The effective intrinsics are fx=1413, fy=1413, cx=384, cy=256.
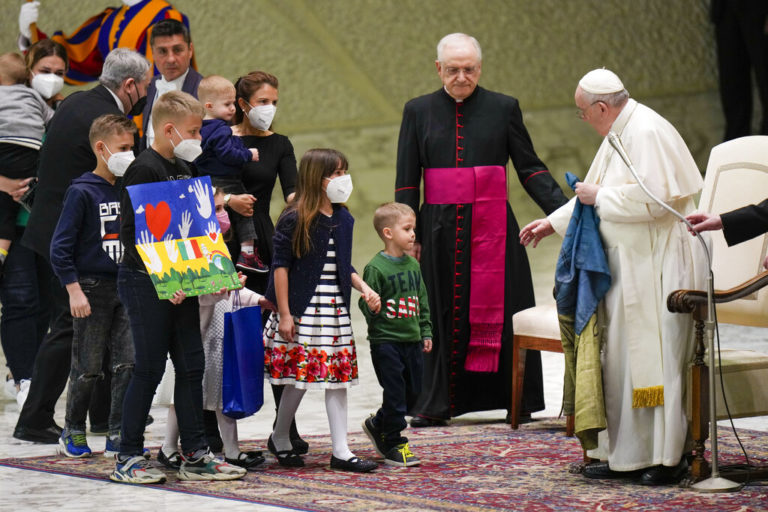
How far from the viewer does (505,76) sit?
12.8 m

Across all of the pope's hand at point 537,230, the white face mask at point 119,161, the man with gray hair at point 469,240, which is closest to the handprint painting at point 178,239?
the white face mask at point 119,161

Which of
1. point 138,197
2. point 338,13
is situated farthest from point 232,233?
point 338,13

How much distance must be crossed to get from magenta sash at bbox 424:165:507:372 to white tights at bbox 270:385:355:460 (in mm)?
1351

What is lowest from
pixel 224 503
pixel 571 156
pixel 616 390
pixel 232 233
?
pixel 224 503

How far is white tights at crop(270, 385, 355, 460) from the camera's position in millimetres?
5043

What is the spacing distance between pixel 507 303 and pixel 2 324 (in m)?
2.34

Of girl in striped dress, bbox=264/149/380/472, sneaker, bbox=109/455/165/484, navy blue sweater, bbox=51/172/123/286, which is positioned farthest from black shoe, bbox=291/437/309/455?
navy blue sweater, bbox=51/172/123/286

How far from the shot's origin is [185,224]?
4797mm

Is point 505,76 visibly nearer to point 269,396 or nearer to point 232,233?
point 269,396

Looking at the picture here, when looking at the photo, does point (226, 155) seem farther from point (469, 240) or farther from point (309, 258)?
point (469, 240)

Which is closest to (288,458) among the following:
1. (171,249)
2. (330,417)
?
(330,417)

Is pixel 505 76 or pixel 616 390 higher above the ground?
pixel 505 76

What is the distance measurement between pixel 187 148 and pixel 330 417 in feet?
3.55

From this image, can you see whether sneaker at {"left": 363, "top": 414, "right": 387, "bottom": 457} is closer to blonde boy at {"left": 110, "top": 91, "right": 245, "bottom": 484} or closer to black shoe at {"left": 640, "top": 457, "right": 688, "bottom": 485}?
blonde boy at {"left": 110, "top": 91, "right": 245, "bottom": 484}
